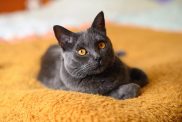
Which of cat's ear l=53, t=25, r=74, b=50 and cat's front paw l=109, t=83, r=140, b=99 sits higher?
cat's ear l=53, t=25, r=74, b=50

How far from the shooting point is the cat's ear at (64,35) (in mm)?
1157

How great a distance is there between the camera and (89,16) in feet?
9.66

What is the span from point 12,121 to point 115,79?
1.38ft

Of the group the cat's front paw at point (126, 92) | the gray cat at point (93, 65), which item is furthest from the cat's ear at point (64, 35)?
the cat's front paw at point (126, 92)

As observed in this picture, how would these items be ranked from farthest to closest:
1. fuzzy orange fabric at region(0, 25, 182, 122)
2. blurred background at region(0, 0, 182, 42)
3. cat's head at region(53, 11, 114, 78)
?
blurred background at region(0, 0, 182, 42) < cat's head at region(53, 11, 114, 78) < fuzzy orange fabric at region(0, 25, 182, 122)

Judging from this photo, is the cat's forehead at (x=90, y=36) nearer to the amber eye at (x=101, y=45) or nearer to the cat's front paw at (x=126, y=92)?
the amber eye at (x=101, y=45)

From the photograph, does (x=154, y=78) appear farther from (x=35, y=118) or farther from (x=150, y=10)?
(x=150, y=10)

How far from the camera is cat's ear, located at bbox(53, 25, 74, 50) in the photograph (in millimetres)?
1157

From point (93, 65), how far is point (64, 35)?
17 centimetres

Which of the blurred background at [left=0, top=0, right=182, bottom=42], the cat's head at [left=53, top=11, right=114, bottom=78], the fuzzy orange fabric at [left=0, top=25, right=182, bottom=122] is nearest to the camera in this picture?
the fuzzy orange fabric at [left=0, top=25, right=182, bottom=122]

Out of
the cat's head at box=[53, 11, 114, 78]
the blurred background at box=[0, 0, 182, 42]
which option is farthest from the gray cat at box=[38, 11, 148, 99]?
the blurred background at box=[0, 0, 182, 42]

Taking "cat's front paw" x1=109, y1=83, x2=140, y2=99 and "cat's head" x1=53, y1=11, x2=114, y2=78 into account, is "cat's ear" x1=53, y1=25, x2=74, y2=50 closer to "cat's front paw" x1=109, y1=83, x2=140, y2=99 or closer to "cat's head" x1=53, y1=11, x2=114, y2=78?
"cat's head" x1=53, y1=11, x2=114, y2=78

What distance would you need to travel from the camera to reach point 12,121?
1.10 metres

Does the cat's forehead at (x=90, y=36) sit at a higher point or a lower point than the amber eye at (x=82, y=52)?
higher
